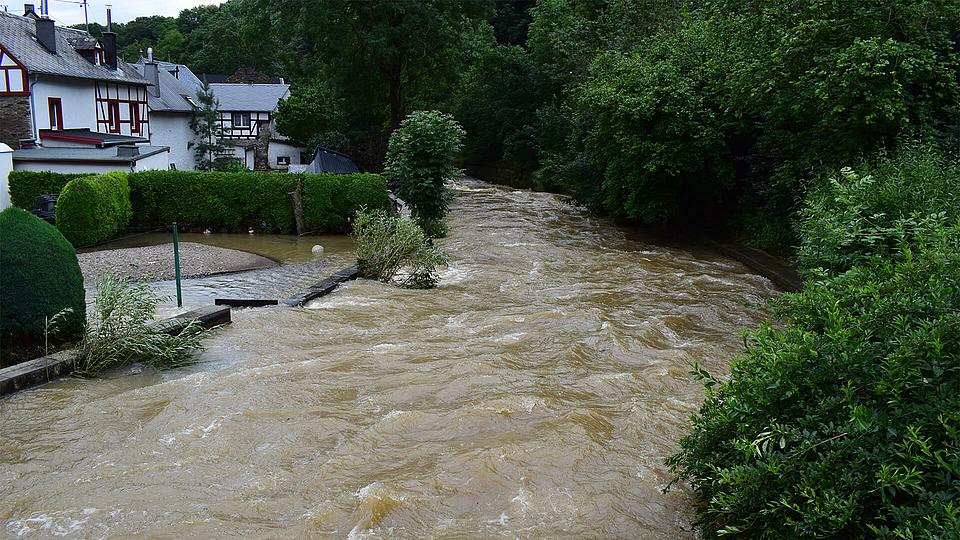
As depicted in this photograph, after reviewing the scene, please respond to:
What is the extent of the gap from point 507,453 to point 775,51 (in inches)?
481

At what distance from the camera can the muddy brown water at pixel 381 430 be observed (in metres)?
6.05

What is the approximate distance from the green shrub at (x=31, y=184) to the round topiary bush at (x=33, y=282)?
1521 centimetres

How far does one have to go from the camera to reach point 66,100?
103 feet

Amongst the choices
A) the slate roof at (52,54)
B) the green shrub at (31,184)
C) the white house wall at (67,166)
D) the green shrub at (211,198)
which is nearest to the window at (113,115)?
the slate roof at (52,54)

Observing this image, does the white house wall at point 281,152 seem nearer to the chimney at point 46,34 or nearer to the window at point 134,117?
the window at point 134,117

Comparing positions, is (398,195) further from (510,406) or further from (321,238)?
(510,406)

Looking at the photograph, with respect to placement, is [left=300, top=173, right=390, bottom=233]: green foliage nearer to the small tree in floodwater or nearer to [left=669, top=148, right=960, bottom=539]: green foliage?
the small tree in floodwater

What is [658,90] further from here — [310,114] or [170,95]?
[170,95]

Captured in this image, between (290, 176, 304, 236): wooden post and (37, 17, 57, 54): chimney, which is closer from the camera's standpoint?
(290, 176, 304, 236): wooden post

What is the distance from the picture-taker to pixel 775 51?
1619 centimetres

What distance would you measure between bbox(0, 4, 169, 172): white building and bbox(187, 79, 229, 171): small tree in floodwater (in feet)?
11.4

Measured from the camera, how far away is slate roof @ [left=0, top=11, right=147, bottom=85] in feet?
96.9

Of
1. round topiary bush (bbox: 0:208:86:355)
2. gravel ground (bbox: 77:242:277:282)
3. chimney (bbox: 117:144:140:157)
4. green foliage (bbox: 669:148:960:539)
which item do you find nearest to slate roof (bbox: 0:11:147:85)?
chimney (bbox: 117:144:140:157)

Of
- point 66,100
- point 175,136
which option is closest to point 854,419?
→ point 66,100
